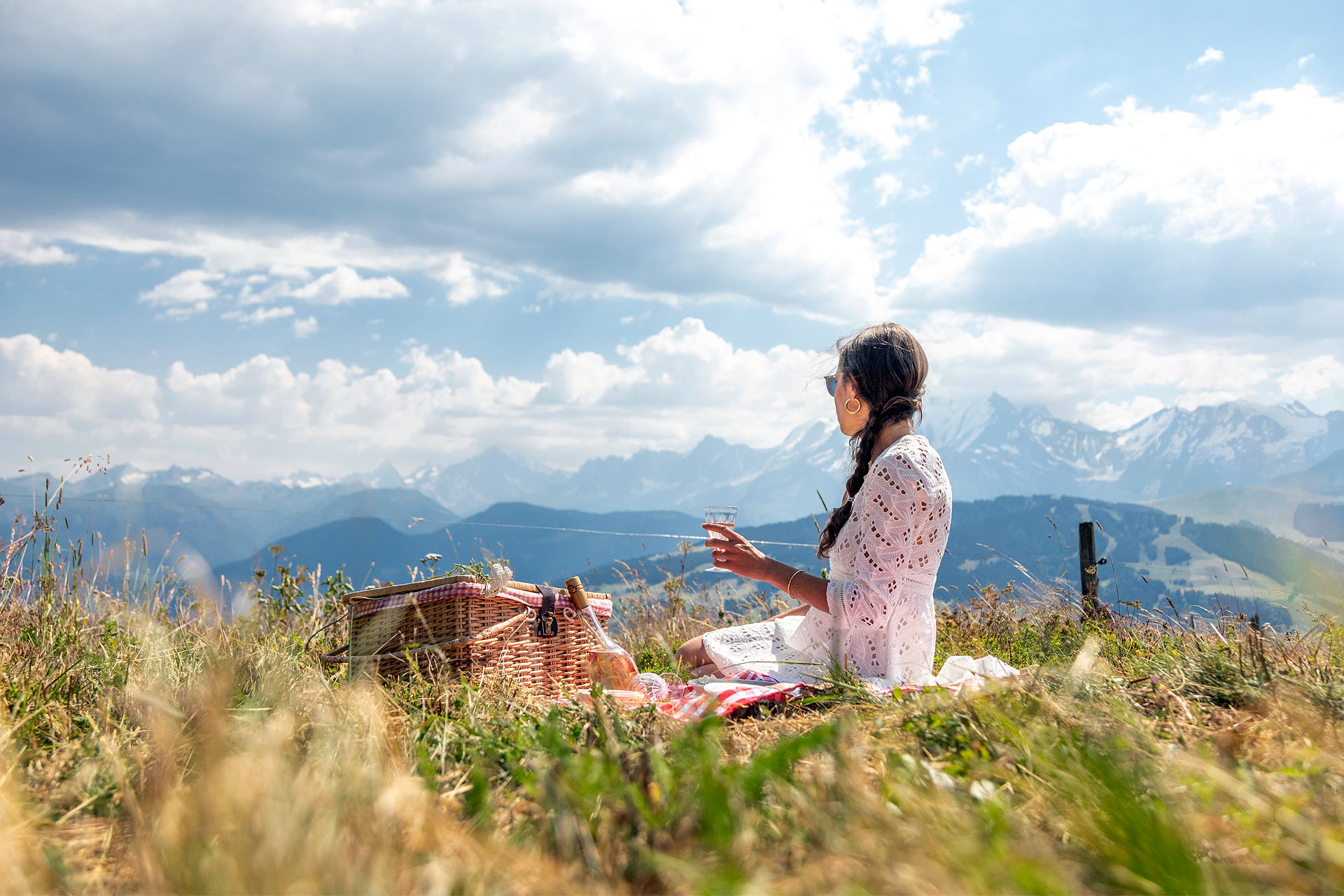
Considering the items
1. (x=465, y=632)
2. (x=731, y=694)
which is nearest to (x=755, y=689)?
(x=731, y=694)

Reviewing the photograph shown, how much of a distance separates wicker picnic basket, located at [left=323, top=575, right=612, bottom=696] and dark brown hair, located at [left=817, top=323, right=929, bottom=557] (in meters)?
1.73

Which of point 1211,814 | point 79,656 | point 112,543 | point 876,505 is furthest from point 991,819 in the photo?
point 112,543

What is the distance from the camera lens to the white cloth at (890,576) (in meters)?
3.75

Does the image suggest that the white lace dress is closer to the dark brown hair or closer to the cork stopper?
the dark brown hair

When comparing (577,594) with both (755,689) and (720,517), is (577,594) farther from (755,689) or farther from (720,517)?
(755,689)

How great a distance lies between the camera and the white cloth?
3754 millimetres

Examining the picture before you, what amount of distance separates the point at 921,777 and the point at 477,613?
2450 millimetres

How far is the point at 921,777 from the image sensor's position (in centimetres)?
189

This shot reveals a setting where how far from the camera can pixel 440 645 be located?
3.64 m

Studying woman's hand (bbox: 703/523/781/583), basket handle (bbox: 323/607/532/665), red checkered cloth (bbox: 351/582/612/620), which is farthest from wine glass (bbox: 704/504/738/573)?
basket handle (bbox: 323/607/532/665)

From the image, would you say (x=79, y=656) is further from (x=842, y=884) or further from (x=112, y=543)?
(x=842, y=884)

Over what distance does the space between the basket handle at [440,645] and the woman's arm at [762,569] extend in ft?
3.37

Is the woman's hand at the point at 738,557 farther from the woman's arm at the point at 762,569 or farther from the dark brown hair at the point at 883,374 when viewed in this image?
the dark brown hair at the point at 883,374

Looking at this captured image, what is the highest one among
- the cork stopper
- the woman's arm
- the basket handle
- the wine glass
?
the wine glass
